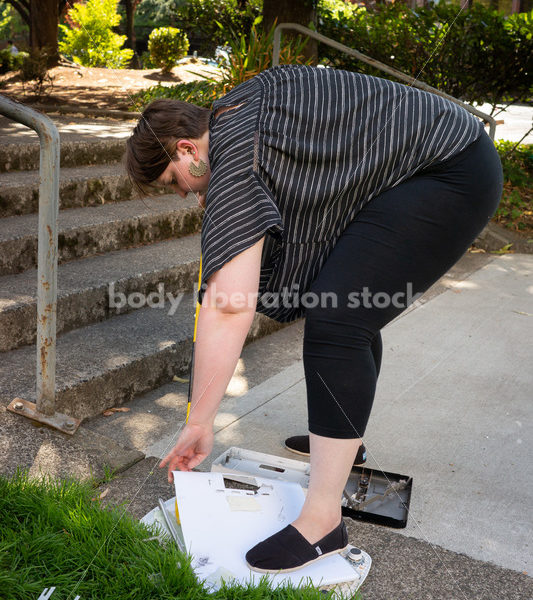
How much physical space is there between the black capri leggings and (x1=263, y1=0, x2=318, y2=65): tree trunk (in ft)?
17.5

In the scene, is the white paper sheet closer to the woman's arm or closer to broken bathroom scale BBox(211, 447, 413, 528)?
broken bathroom scale BBox(211, 447, 413, 528)

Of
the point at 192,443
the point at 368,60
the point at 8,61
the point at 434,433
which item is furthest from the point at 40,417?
the point at 8,61

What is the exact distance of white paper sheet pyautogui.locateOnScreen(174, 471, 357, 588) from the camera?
1.81 m

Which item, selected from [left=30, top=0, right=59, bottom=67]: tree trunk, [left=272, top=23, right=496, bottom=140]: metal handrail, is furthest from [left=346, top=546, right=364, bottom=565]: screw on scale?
[left=30, top=0, right=59, bottom=67]: tree trunk

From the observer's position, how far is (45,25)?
41.3 feet

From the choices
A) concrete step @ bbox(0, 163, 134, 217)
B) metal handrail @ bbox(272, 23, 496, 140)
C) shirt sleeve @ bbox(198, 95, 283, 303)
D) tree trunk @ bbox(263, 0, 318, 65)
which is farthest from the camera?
tree trunk @ bbox(263, 0, 318, 65)

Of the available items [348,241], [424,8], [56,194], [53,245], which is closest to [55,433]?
[53,245]

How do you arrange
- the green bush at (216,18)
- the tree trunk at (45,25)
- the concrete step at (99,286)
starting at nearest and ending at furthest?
the concrete step at (99,286), the green bush at (216,18), the tree trunk at (45,25)

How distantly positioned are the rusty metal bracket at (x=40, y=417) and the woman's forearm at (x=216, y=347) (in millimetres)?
930

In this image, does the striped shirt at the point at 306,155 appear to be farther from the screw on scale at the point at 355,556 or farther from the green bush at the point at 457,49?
the green bush at the point at 457,49

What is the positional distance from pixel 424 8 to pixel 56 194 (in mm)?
6103

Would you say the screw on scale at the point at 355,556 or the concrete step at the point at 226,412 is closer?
the screw on scale at the point at 355,556

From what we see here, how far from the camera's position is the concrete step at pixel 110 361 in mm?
2695

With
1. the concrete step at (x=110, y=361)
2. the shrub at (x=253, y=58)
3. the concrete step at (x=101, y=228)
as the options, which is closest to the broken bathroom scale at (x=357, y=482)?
the concrete step at (x=110, y=361)
